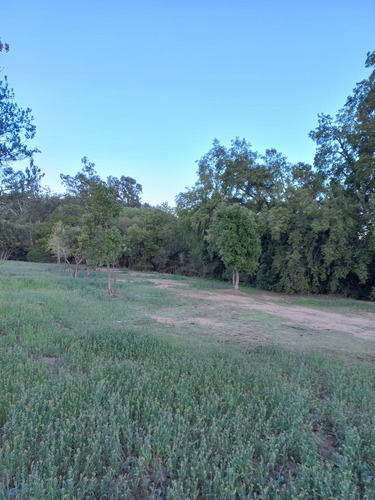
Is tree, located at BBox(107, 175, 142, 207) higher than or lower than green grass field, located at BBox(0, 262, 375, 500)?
higher

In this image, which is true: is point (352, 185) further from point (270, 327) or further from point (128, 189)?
point (128, 189)

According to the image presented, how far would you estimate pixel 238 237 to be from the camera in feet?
66.9

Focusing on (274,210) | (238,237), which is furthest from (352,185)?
(238,237)

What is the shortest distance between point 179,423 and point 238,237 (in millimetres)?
17985

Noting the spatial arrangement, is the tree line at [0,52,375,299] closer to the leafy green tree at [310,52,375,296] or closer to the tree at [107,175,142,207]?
the leafy green tree at [310,52,375,296]

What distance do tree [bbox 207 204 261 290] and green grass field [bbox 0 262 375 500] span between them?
48.3 feet

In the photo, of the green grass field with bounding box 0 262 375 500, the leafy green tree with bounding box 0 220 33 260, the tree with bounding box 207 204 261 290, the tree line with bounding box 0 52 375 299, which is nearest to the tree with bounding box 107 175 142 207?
the leafy green tree with bounding box 0 220 33 260

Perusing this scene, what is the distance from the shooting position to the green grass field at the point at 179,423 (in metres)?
2.29

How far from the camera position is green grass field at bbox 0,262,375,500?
2293 mm

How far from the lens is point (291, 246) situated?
21797 mm

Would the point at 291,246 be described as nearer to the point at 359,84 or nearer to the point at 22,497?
the point at 359,84

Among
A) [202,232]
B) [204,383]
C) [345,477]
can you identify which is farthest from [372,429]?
[202,232]

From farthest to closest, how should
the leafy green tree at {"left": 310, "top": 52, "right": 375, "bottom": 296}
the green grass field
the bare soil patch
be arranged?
the leafy green tree at {"left": 310, "top": 52, "right": 375, "bottom": 296}
the bare soil patch
the green grass field

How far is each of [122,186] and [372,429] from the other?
76.0 meters
